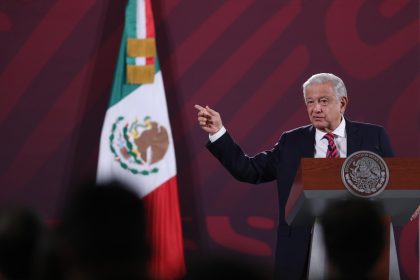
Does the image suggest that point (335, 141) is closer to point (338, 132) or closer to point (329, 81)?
point (338, 132)

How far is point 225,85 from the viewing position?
6512 mm

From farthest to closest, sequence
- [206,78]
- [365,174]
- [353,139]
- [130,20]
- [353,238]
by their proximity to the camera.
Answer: [206,78]
[130,20]
[353,139]
[365,174]
[353,238]

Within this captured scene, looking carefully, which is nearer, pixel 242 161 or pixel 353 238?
pixel 353 238

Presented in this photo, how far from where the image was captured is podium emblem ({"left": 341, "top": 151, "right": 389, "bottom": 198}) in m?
3.02

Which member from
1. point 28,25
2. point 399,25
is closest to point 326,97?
point 399,25

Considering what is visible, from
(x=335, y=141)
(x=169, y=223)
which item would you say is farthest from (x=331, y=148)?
(x=169, y=223)

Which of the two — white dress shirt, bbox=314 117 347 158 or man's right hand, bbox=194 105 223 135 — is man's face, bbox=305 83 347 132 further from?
man's right hand, bbox=194 105 223 135

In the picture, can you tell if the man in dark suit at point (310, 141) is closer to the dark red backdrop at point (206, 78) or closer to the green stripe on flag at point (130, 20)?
the dark red backdrop at point (206, 78)

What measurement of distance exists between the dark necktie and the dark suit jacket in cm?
7

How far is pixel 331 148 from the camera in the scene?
3873 mm

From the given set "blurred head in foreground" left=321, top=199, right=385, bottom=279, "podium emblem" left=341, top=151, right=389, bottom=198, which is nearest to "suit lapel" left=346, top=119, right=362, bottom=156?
"podium emblem" left=341, top=151, right=389, bottom=198

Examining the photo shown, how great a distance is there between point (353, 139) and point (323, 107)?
25 centimetres

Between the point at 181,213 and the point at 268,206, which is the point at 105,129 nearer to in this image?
the point at 181,213

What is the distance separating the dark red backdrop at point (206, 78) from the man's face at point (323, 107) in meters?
2.44
